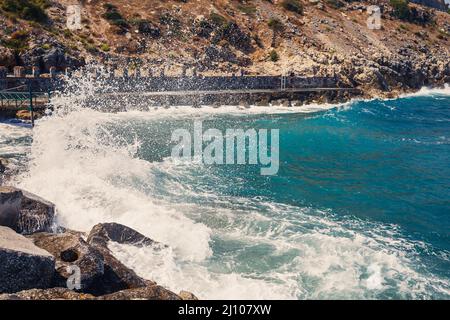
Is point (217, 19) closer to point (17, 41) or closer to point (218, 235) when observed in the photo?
point (17, 41)

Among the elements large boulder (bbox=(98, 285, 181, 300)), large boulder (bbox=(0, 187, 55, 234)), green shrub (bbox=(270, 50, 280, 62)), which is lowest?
large boulder (bbox=(98, 285, 181, 300))

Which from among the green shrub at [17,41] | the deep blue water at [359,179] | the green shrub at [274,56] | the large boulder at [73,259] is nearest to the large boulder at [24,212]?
the large boulder at [73,259]

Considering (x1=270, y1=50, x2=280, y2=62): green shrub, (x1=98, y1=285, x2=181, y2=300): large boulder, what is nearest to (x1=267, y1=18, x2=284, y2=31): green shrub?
(x1=270, y1=50, x2=280, y2=62): green shrub

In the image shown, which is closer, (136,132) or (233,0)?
(136,132)

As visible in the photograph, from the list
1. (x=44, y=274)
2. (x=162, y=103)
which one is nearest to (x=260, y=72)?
(x=162, y=103)

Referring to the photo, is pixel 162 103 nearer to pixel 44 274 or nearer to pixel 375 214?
pixel 375 214

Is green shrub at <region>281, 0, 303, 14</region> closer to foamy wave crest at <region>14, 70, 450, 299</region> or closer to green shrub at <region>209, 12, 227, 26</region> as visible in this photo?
green shrub at <region>209, 12, 227, 26</region>
